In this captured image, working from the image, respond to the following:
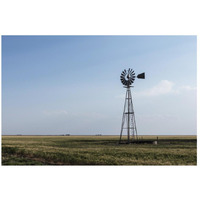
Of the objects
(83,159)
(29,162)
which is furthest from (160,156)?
(29,162)

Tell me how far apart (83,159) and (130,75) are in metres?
22.7

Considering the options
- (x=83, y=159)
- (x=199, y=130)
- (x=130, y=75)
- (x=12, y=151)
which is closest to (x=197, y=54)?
(x=199, y=130)

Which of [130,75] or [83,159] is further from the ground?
[130,75]

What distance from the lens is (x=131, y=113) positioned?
127 feet

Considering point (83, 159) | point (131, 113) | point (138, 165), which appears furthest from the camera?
point (131, 113)

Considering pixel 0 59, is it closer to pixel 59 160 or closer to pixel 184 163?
pixel 59 160

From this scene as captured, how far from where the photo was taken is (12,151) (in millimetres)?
28828

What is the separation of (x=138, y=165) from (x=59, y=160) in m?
7.64

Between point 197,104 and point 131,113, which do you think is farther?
point 131,113

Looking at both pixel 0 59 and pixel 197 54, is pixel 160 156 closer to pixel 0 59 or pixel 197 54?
pixel 197 54

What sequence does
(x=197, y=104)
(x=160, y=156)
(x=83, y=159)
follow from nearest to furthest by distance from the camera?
(x=197, y=104)
(x=83, y=159)
(x=160, y=156)
